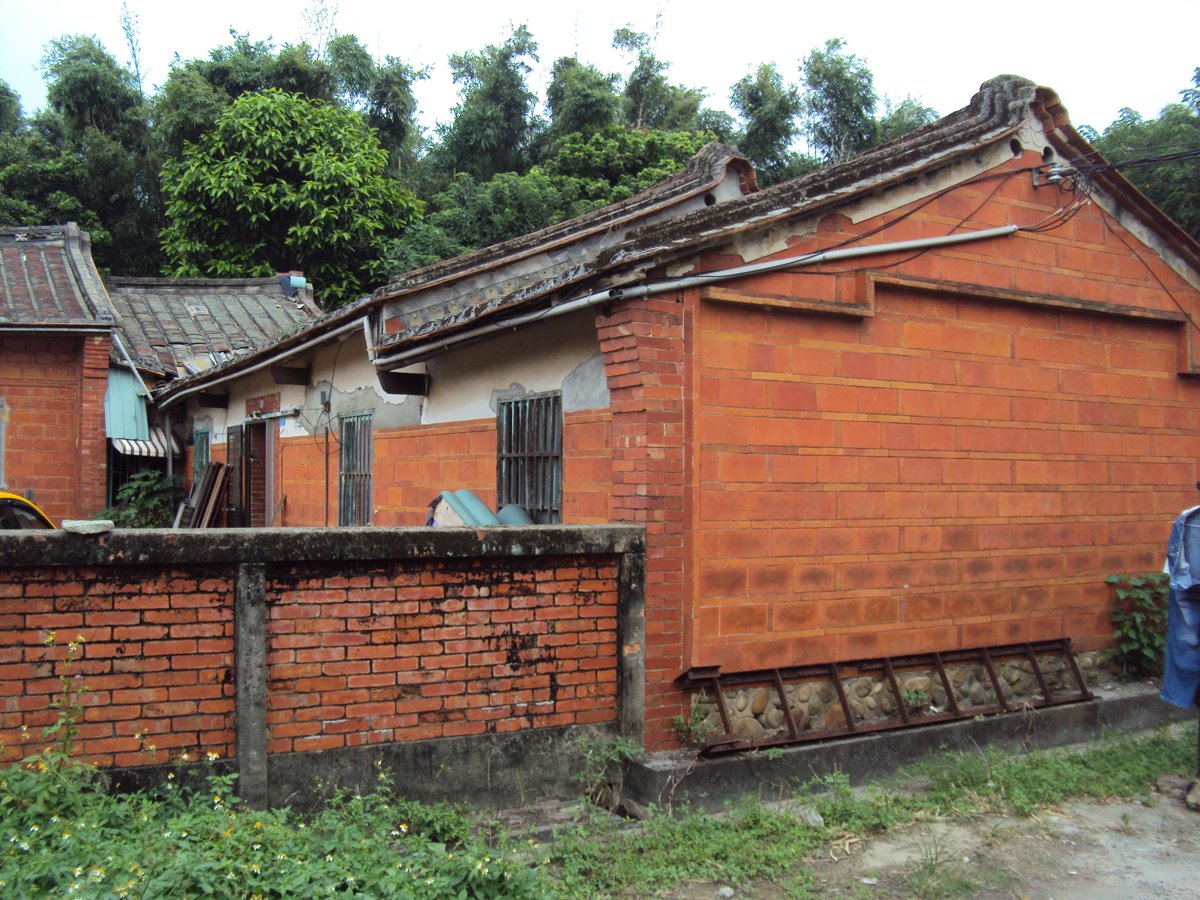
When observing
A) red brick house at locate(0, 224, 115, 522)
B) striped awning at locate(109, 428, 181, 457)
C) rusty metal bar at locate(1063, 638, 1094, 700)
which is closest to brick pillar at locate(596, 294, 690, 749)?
rusty metal bar at locate(1063, 638, 1094, 700)

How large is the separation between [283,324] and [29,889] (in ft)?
52.6

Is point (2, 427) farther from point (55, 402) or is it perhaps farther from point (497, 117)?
point (497, 117)

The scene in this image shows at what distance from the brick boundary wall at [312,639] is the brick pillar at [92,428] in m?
11.3

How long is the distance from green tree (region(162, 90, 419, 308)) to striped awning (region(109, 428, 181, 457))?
7831 mm

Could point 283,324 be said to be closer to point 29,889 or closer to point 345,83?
point 345,83

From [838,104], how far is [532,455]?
20447 millimetres

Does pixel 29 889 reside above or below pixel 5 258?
below

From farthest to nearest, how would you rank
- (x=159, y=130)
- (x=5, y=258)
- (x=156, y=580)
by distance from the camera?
(x=159, y=130), (x=5, y=258), (x=156, y=580)

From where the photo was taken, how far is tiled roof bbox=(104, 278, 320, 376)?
16797 millimetres

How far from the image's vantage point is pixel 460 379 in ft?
27.8

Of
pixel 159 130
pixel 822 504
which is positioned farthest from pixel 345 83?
pixel 822 504

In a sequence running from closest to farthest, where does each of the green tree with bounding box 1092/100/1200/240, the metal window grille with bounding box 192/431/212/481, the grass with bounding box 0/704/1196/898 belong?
the grass with bounding box 0/704/1196/898 < the green tree with bounding box 1092/100/1200/240 < the metal window grille with bounding box 192/431/212/481

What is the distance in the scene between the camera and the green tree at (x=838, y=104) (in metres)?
24.8

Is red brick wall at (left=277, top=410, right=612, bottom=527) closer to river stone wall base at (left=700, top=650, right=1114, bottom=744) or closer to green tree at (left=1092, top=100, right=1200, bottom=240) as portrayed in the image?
river stone wall base at (left=700, top=650, right=1114, bottom=744)
